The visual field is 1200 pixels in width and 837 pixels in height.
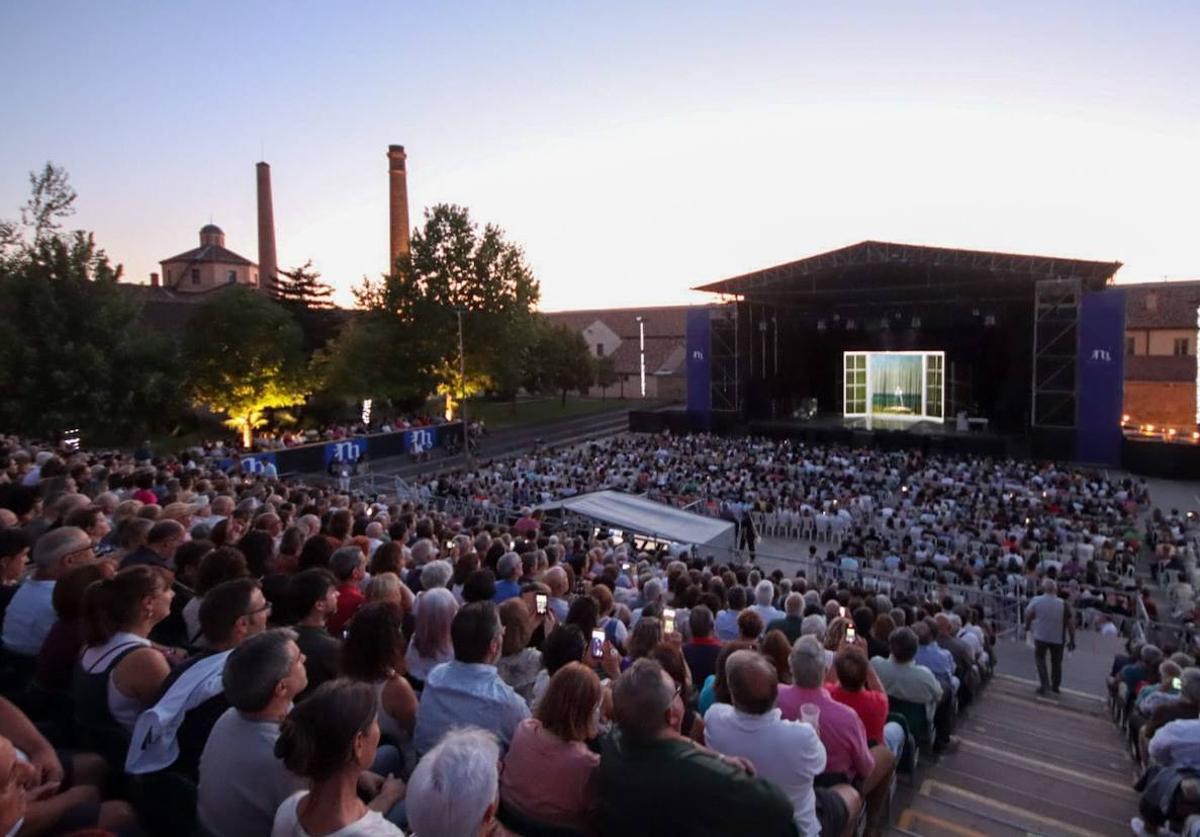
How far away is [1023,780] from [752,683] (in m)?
3.56

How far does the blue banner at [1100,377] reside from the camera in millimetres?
23891

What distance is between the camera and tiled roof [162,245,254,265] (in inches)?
2018

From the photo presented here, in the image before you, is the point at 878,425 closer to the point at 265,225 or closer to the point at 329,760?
the point at 329,760

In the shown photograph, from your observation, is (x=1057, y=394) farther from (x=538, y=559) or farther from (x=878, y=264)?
(x=538, y=559)

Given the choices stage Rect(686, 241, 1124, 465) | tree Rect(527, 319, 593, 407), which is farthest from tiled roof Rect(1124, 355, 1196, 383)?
tree Rect(527, 319, 593, 407)

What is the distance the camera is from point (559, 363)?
1766 inches

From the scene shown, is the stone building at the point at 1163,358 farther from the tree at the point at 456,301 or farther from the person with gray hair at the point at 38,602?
the person with gray hair at the point at 38,602

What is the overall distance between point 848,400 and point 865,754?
107ft

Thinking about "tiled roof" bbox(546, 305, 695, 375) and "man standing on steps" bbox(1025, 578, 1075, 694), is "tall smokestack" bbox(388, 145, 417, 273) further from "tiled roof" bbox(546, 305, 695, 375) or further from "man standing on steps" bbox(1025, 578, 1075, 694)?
"man standing on steps" bbox(1025, 578, 1075, 694)

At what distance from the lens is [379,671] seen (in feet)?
9.49

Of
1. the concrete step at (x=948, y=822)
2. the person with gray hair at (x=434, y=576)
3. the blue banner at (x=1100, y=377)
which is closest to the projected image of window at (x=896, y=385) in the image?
the blue banner at (x=1100, y=377)

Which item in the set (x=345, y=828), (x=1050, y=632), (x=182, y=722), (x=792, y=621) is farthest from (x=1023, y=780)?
(x=182, y=722)

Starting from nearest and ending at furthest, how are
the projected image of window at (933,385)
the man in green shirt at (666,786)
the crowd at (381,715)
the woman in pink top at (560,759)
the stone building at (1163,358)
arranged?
the crowd at (381,715) < the man in green shirt at (666,786) < the woman in pink top at (560,759) < the projected image of window at (933,385) < the stone building at (1163,358)

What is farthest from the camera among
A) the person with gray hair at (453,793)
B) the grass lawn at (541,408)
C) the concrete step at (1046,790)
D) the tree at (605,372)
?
the tree at (605,372)
